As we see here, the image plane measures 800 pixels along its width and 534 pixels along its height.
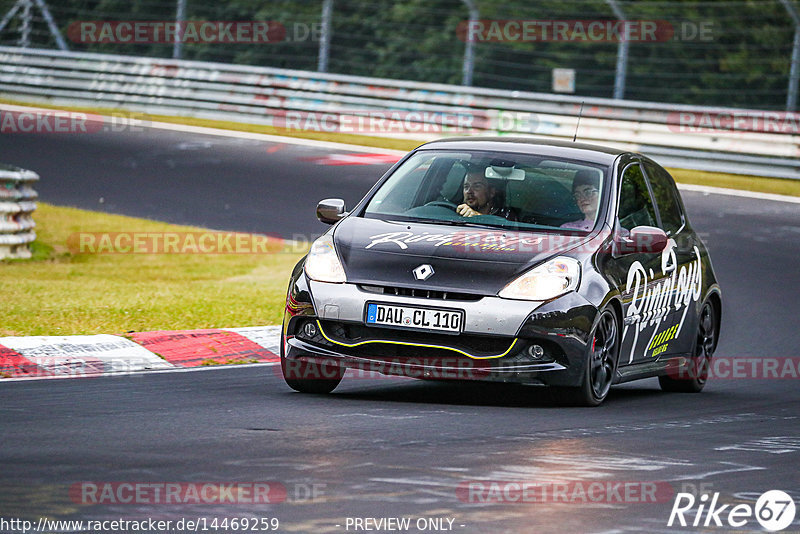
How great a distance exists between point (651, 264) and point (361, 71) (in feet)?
67.8

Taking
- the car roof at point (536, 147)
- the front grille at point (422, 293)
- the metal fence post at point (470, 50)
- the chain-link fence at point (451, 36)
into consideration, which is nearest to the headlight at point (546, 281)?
the front grille at point (422, 293)

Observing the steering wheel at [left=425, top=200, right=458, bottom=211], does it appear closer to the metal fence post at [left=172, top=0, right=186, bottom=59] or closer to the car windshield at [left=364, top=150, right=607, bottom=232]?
the car windshield at [left=364, top=150, right=607, bottom=232]

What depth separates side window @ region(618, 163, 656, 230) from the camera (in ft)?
30.1

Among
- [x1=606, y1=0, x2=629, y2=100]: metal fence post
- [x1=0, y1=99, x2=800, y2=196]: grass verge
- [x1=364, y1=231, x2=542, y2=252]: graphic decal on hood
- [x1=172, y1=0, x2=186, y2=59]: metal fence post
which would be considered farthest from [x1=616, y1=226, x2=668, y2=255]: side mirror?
[x1=172, y1=0, x2=186, y2=59]: metal fence post

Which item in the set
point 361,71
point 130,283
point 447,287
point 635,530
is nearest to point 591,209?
point 447,287

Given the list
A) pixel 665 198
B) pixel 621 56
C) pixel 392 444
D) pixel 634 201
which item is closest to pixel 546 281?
pixel 634 201

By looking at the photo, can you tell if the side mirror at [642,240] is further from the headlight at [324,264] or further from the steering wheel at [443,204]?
the headlight at [324,264]

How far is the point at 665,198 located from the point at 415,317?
283 cm

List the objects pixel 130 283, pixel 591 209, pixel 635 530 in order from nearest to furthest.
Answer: pixel 635 530, pixel 591 209, pixel 130 283

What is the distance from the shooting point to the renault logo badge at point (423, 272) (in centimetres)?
802

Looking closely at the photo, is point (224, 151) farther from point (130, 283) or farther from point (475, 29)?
point (130, 283)

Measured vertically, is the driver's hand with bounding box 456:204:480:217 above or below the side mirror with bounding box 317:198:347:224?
above

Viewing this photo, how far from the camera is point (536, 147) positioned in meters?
9.44

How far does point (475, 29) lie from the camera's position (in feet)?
79.0
